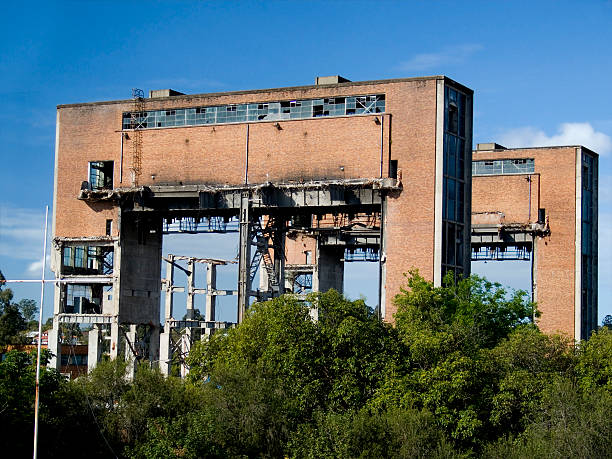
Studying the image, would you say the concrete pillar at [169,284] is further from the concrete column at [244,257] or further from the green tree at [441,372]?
the green tree at [441,372]

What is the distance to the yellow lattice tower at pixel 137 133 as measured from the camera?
68625mm

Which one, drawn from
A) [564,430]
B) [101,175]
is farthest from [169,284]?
[564,430]

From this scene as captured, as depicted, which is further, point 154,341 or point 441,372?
point 154,341

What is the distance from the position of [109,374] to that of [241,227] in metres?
21.4

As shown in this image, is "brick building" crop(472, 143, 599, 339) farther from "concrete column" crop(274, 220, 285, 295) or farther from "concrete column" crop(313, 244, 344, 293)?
"concrete column" crop(274, 220, 285, 295)

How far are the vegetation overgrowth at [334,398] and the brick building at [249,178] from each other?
12416 millimetres

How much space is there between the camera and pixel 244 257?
65.9 m

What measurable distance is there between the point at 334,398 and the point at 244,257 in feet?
73.6

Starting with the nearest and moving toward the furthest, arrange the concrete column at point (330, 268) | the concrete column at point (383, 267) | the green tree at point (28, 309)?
the concrete column at point (383, 267), the concrete column at point (330, 268), the green tree at point (28, 309)

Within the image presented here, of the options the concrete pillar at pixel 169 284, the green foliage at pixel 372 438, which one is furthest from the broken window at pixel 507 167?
the green foliage at pixel 372 438

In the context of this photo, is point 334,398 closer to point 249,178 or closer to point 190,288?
point 249,178

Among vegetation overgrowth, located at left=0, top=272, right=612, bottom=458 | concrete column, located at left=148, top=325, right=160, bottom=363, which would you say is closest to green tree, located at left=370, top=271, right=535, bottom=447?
vegetation overgrowth, located at left=0, top=272, right=612, bottom=458

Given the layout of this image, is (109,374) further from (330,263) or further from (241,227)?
(330,263)

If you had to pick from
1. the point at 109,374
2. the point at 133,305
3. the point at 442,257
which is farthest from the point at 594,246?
the point at 109,374
